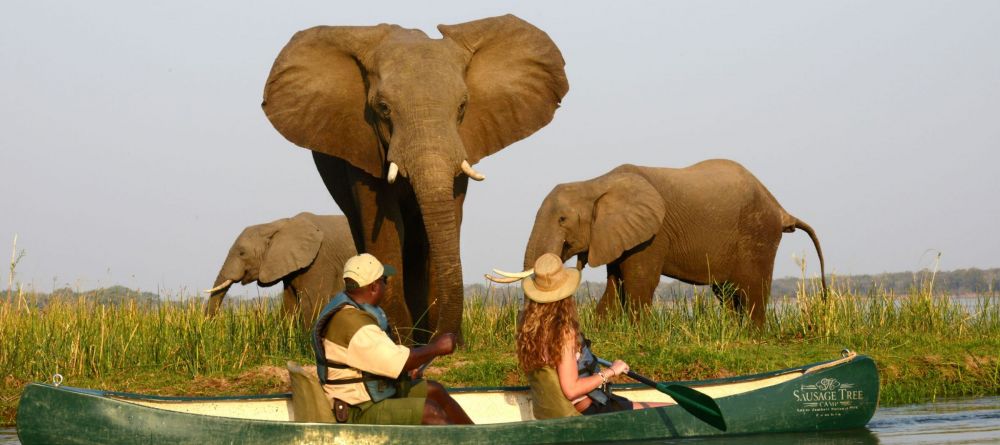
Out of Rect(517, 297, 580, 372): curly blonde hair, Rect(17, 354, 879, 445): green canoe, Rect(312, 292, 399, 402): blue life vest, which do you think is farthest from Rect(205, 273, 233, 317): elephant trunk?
Rect(517, 297, 580, 372): curly blonde hair

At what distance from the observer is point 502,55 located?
1325cm

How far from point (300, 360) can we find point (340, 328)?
4.91 m

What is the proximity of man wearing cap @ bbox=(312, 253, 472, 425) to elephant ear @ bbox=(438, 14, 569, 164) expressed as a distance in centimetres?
471

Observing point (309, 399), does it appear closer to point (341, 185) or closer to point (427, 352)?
point (427, 352)

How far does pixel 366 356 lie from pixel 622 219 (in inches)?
354

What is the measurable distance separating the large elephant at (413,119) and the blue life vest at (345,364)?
3.25 meters

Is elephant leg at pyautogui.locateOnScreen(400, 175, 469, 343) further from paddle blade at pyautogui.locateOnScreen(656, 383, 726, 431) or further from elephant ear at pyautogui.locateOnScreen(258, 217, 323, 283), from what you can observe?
elephant ear at pyautogui.locateOnScreen(258, 217, 323, 283)

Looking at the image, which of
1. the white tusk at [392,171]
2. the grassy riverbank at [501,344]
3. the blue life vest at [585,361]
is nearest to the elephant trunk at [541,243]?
the grassy riverbank at [501,344]

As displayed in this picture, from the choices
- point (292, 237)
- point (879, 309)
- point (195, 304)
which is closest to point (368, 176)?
point (195, 304)

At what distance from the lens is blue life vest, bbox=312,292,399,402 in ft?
25.8

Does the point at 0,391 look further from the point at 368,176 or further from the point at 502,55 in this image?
the point at 502,55

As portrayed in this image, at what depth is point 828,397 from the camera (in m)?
9.66

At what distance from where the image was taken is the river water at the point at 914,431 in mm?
9188

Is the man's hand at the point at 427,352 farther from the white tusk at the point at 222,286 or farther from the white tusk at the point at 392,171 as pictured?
the white tusk at the point at 222,286
